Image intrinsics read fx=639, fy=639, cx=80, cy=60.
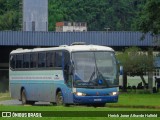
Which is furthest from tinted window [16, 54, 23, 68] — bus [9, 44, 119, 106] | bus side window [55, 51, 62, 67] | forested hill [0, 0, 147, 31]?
forested hill [0, 0, 147, 31]

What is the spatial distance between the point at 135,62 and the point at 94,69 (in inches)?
1002

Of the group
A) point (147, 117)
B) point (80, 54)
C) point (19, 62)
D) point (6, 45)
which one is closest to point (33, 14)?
point (6, 45)

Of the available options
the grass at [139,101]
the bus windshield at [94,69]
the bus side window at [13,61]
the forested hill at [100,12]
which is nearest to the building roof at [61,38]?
the grass at [139,101]

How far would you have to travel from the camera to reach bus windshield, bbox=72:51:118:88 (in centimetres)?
3111

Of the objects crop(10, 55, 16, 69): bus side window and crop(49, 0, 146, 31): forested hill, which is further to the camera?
crop(49, 0, 146, 31): forested hill

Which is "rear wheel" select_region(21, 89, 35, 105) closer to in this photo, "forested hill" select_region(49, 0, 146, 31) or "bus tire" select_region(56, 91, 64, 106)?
"bus tire" select_region(56, 91, 64, 106)

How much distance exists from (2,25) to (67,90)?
7895cm

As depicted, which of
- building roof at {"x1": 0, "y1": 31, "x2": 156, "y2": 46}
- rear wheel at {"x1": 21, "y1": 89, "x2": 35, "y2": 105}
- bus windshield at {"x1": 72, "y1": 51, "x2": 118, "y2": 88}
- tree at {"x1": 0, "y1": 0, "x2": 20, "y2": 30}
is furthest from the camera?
tree at {"x1": 0, "y1": 0, "x2": 20, "y2": 30}

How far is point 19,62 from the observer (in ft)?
126

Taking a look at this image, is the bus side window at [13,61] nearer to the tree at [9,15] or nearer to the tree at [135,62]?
the tree at [135,62]

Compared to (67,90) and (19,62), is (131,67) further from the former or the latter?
(67,90)

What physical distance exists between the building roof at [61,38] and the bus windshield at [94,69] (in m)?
30.2

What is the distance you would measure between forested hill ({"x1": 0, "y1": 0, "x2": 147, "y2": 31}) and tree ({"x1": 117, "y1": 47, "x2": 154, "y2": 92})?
6012 centimetres

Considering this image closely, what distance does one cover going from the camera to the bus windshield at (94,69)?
31109 millimetres
